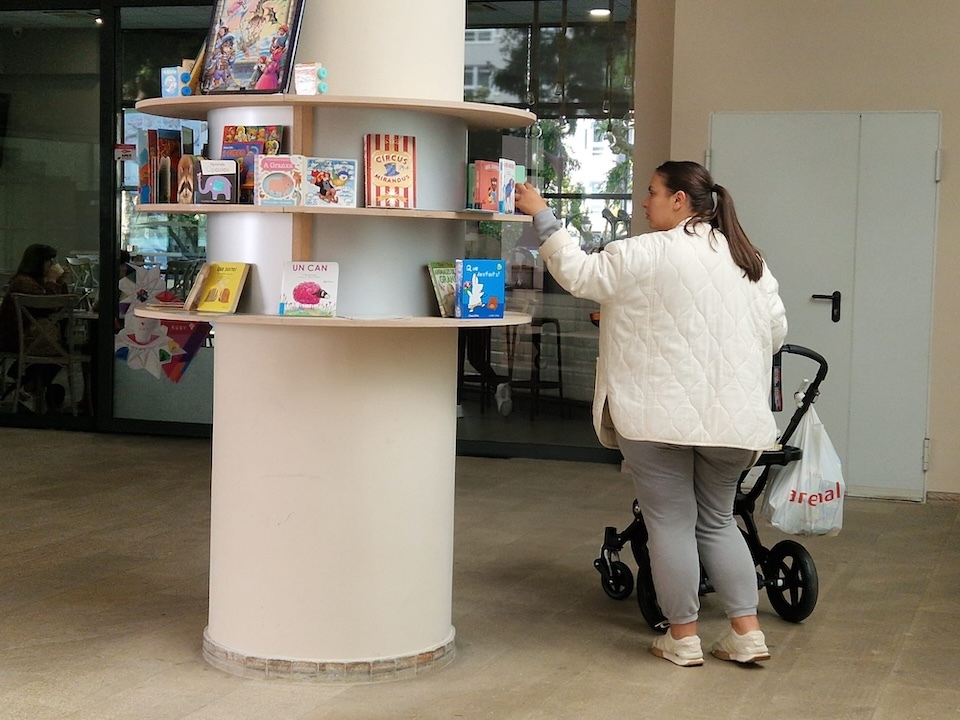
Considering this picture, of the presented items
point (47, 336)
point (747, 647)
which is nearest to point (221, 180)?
point (747, 647)

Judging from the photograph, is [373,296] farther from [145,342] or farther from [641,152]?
[145,342]

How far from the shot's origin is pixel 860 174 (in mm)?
7188

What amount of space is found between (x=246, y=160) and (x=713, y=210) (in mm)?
1434

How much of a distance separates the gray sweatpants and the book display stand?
0.66 meters

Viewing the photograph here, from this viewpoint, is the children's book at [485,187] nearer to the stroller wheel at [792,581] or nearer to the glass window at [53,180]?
the stroller wheel at [792,581]

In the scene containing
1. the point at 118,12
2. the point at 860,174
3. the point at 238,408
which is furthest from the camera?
the point at 118,12

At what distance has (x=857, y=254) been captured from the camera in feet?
23.6

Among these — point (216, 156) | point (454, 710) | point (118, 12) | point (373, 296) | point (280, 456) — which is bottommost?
point (454, 710)

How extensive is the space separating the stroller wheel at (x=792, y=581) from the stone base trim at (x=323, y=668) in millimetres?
1410

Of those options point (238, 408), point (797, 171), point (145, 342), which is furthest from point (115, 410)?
point (238, 408)

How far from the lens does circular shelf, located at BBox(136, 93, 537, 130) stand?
3.63m

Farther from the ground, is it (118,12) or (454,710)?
(118,12)

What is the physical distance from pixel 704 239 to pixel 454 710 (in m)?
1.58

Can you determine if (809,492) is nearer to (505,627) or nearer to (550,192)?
(505,627)
